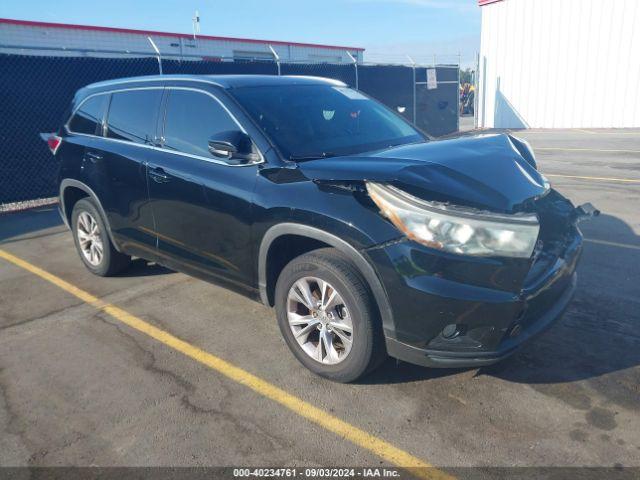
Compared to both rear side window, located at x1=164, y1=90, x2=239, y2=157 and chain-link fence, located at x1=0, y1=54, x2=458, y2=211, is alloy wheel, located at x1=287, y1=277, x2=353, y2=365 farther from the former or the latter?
chain-link fence, located at x1=0, y1=54, x2=458, y2=211

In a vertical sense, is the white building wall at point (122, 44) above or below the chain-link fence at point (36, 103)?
above

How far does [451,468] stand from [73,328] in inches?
123

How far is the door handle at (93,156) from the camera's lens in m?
4.91

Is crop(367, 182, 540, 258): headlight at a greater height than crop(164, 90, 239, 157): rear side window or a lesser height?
lesser

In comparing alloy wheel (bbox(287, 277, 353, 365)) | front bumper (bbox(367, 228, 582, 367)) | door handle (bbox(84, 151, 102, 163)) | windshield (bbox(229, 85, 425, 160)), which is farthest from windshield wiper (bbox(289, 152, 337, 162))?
door handle (bbox(84, 151, 102, 163))

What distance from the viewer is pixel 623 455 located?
8.63 feet

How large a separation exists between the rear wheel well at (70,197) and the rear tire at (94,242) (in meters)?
0.15

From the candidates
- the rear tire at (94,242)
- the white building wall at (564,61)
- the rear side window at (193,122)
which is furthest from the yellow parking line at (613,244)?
the white building wall at (564,61)

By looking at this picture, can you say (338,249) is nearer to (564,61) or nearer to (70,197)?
(70,197)

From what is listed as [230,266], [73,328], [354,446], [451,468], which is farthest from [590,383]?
[73,328]

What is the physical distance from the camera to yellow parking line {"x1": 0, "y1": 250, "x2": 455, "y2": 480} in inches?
105

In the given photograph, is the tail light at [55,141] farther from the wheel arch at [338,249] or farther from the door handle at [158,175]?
the wheel arch at [338,249]

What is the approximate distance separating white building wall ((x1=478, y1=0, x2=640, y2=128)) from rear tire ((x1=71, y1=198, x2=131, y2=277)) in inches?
860

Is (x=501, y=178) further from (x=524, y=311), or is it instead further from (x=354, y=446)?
(x=354, y=446)
